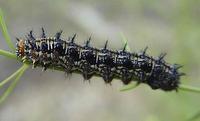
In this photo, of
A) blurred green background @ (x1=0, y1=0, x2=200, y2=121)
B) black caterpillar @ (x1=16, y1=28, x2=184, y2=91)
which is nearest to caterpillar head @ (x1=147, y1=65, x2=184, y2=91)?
black caterpillar @ (x1=16, y1=28, x2=184, y2=91)

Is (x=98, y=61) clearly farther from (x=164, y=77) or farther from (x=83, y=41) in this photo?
(x=83, y=41)

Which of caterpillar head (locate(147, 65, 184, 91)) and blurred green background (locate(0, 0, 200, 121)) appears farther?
blurred green background (locate(0, 0, 200, 121))

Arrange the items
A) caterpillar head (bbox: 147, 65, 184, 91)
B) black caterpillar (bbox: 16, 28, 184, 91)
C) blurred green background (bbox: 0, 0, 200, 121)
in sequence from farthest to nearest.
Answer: blurred green background (bbox: 0, 0, 200, 121) < caterpillar head (bbox: 147, 65, 184, 91) < black caterpillar (bbox: 16, 28, 184, 91)

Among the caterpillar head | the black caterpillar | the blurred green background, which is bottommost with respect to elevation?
the blurred green background

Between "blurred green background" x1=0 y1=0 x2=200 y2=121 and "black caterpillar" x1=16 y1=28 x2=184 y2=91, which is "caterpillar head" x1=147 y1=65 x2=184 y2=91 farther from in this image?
"blurred green background" x1=0 y1=0 x2=200 y2=121

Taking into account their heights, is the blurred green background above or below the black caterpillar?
below

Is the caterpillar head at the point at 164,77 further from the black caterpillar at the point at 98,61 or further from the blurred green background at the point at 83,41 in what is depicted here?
the blurred green background at the point at 83,41

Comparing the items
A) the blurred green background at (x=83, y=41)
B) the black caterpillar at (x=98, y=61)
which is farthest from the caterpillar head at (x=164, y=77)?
the blurred green background at (x=83, y=41)
